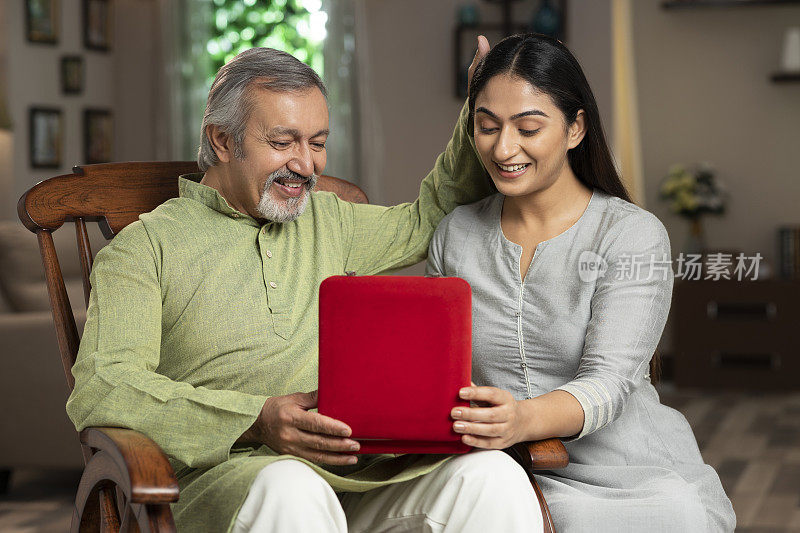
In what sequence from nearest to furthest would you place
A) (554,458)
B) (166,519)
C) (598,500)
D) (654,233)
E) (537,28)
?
(166,519) → (554,458) → (598,500) → (654,233) → (537,28)

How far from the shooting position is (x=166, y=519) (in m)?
1.38

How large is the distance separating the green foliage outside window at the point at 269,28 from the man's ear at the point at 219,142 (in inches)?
154

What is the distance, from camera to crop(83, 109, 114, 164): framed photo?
Answer: 243 inches

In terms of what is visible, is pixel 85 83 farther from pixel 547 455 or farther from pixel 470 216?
pixel 547 455

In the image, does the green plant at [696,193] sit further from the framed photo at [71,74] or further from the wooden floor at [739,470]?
the framed photo at [71,74]

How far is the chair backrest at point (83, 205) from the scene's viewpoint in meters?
1.85

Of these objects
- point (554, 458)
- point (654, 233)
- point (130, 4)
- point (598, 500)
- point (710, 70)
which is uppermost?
point (130, 4)

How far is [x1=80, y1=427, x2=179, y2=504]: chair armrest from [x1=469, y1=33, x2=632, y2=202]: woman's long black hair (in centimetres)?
86

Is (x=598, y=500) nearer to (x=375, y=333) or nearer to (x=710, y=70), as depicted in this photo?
(x=375, y=333)

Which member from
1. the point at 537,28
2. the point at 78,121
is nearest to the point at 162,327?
the point at 537,28

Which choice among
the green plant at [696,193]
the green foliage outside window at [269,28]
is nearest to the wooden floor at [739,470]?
the green plant at [696,193]

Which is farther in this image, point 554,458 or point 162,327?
point 162,327

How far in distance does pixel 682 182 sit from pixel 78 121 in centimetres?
373

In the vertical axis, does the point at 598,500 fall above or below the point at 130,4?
below
